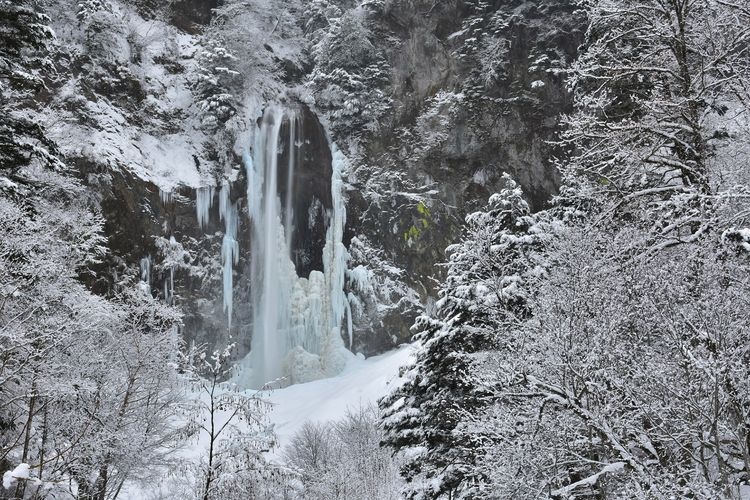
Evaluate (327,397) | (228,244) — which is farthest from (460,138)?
(327,397)

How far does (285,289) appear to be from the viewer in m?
32.1

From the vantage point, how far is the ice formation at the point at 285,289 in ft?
101

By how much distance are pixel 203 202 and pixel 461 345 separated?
23281 millimetres

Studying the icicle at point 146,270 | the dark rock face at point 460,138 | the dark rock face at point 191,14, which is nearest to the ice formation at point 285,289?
the dark rock face at point 460,138

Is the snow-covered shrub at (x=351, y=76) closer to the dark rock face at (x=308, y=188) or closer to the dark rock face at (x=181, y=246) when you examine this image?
the dark rock face at (x=308, y=188)

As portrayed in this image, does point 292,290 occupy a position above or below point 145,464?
above

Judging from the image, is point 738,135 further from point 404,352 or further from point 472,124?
point 472,124

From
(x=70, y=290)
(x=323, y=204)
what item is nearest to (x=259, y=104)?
(x=323, y=204)

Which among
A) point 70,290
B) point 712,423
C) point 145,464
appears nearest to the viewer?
point 712,423

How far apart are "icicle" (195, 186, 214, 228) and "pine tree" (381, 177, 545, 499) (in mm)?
21522

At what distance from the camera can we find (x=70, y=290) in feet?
43.7

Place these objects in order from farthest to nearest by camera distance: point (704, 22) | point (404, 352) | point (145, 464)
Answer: point (404, 352)
point (145, 464)
point (704, 22)

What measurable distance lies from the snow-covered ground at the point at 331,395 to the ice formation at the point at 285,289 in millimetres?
1080

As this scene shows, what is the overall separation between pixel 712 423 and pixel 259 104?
33249 millimetres
